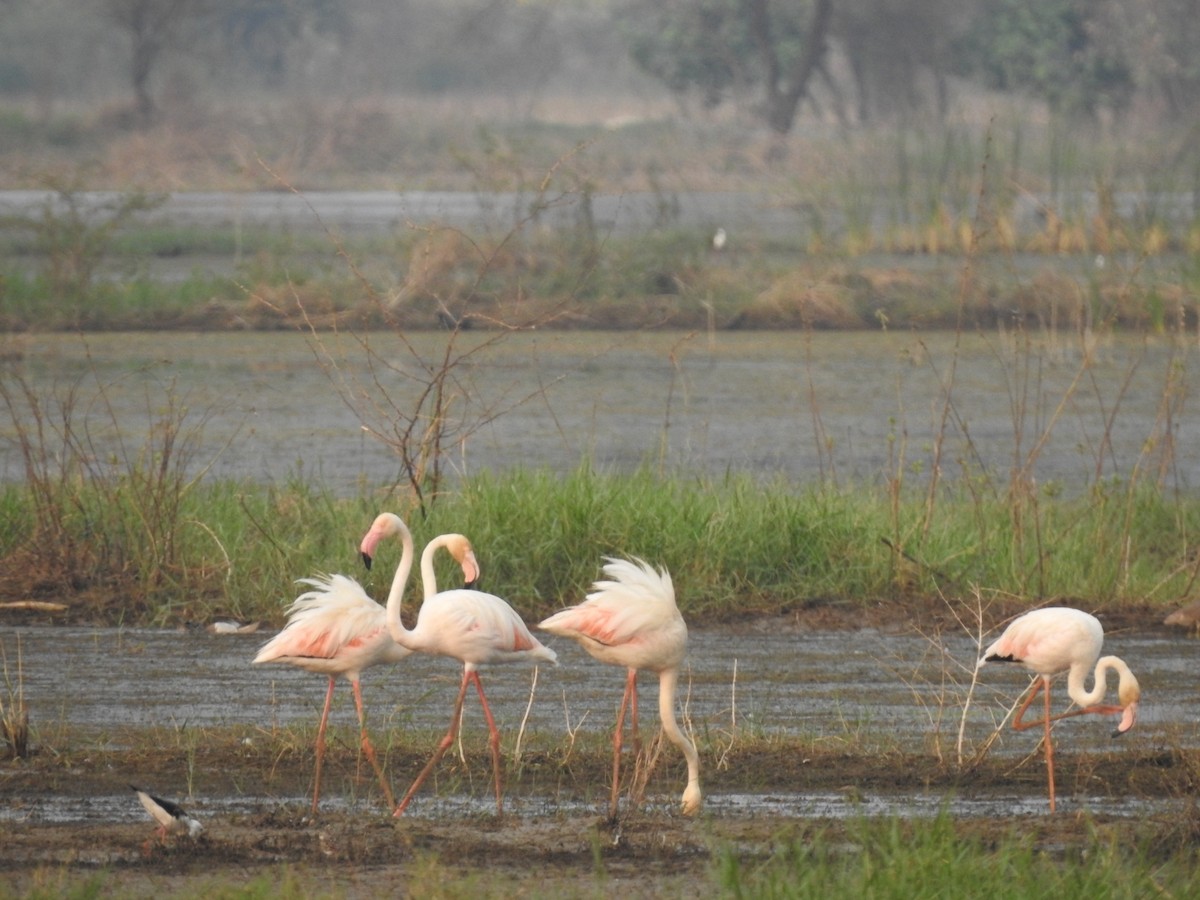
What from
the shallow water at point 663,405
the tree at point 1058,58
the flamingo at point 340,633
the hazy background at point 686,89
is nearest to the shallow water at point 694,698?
the flamingo at point 340,633

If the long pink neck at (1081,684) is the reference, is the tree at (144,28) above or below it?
above

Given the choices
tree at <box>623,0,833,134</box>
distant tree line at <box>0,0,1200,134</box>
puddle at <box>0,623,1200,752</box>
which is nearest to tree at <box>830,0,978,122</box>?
distant tree line at <box>0,0,1200,134</box>

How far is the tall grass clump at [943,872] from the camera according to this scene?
4.75 meters

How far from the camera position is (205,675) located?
8086 millimetres

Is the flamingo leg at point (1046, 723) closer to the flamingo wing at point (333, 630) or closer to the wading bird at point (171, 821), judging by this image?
the flamingo wing at point (333, 630)

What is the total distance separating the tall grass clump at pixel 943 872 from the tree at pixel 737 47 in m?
43.3

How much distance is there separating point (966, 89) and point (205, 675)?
63881 millimetres

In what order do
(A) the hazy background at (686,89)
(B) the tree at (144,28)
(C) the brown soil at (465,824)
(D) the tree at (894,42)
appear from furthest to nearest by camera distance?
(D) the tree at (894,42)
(B) the tree at (144,28)
(A) the hazy background at (686,89)
(C) the brown soil at (465,824)

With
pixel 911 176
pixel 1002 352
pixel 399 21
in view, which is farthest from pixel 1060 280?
pixel 399 21

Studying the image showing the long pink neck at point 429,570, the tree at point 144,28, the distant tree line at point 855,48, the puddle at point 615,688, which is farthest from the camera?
the tree at point 144,28

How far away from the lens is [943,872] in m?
4.87

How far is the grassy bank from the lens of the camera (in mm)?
9250

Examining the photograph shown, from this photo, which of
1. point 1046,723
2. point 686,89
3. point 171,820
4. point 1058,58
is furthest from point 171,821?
point 686,89

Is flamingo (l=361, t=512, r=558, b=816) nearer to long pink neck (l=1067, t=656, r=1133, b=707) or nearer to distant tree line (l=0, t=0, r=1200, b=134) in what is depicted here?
long pink neck (l=1067, t=656, r=1133, b=707)
